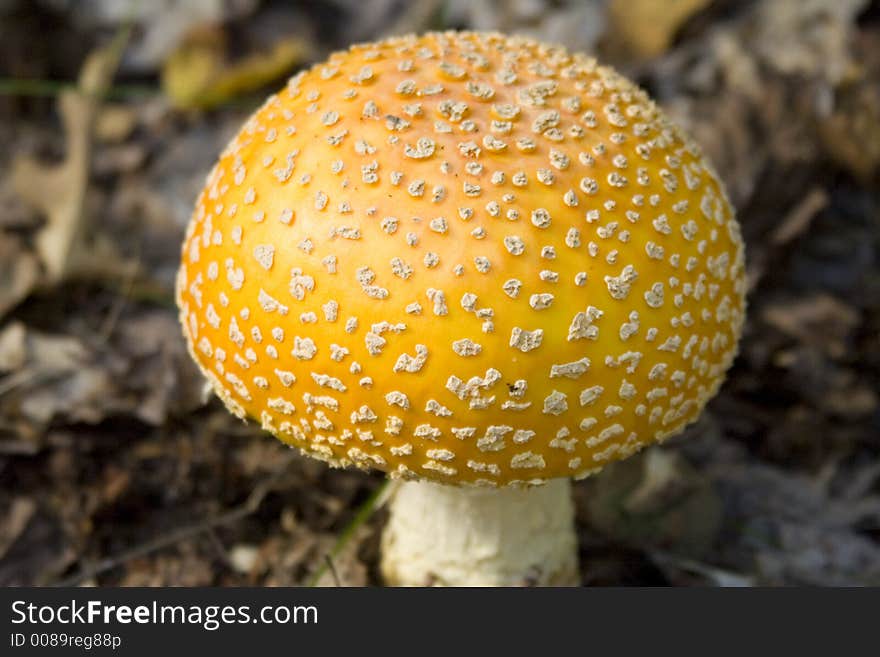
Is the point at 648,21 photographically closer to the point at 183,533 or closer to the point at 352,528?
the point at 352,528

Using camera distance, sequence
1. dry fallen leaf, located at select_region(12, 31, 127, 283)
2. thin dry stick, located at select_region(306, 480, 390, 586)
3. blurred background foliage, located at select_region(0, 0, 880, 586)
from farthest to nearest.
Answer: dry fallen leaf, located at select_region(12, 31, 127, 283), blurred background foliage, located at select_region(0, 0, 880, 586), thin dry stick, located at select_region(306, 480, 390, 586)

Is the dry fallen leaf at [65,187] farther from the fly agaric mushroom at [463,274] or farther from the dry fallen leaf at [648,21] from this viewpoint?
the dry fallen leaf at [648,21]

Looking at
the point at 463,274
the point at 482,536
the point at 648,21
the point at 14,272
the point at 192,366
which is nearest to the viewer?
the point at 463,274

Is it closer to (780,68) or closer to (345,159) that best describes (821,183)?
(780,68)

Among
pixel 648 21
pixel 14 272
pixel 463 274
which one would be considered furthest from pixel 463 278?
pixel 648 21

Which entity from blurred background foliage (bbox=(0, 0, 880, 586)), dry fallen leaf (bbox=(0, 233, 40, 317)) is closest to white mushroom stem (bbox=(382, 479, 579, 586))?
blurred background foliage (bbox=(0, 0, 880, 586))

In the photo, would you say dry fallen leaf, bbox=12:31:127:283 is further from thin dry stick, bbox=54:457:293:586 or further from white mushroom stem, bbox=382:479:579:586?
white mushroom stem, bbox=382:479:579:586
